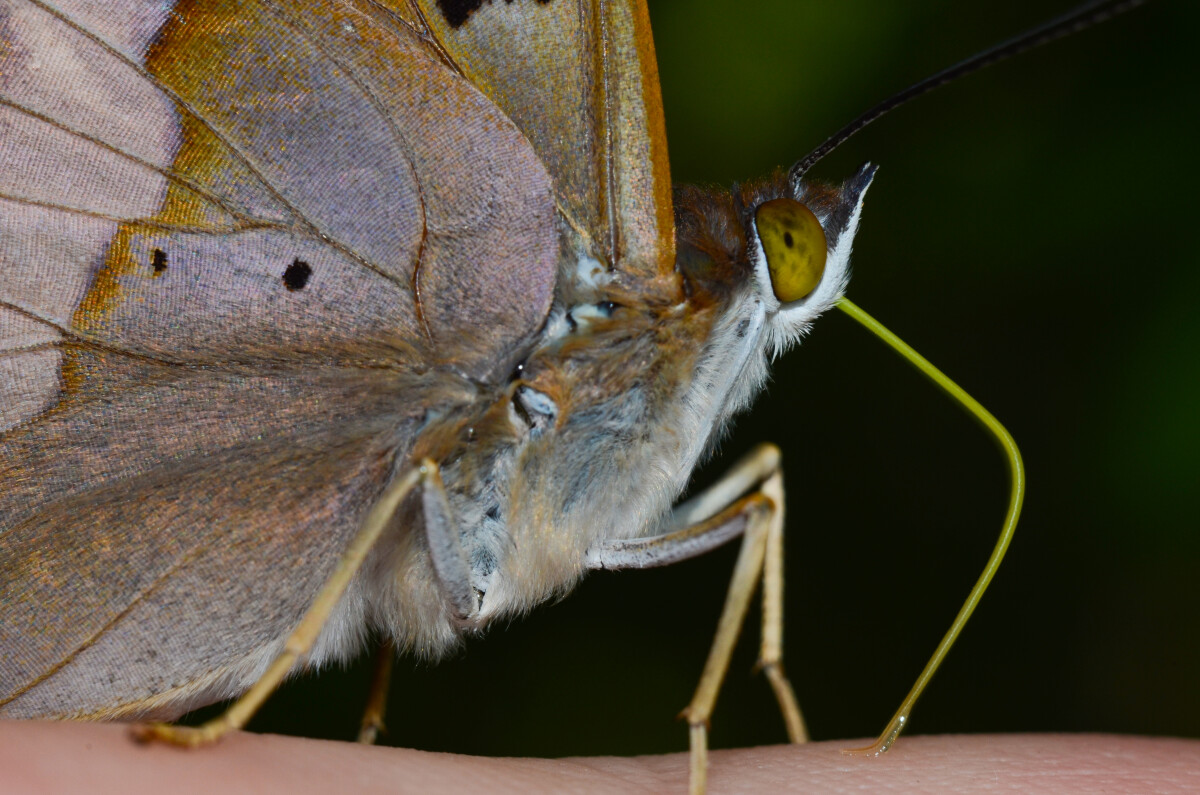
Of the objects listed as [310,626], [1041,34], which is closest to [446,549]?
[310,626]

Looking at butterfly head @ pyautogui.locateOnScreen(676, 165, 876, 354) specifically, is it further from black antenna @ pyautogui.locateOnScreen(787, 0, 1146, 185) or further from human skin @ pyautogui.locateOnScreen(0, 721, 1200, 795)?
human skin @ pyautogui.locateOnScreen(0, 721, 1200, 795)

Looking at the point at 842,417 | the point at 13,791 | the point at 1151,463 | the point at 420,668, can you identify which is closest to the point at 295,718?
the point at 420,668

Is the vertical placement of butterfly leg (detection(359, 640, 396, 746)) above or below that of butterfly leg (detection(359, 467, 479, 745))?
below

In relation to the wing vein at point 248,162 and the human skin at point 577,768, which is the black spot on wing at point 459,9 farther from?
the human skin at point 577,768

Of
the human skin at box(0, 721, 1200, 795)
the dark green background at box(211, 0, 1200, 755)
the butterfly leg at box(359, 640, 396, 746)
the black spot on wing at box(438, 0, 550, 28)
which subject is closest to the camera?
the human skin at box(0, 721, 1200, 795)

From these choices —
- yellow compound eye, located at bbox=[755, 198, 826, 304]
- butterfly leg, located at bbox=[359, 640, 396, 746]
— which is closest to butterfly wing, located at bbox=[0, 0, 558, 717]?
yellow compound eye, located at bbox=[755, 198, 826, 304]

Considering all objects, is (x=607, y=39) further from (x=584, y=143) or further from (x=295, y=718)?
(x=295, y=718)
